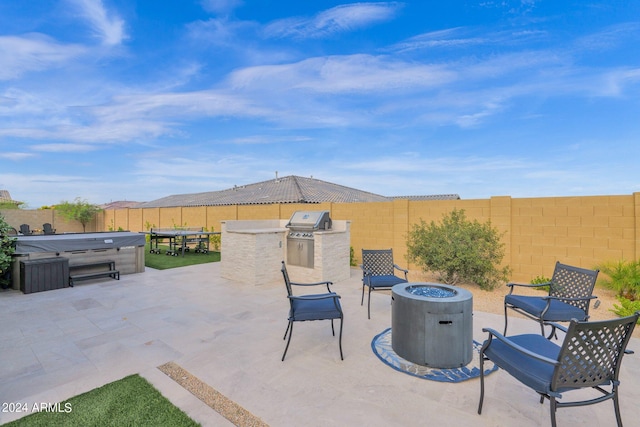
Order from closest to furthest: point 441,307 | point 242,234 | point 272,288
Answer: point 441,307, point 272,288, point 242,234

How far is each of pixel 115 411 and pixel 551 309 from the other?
4.61m

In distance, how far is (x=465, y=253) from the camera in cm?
619

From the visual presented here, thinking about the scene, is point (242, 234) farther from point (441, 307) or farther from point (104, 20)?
point (104, 20)

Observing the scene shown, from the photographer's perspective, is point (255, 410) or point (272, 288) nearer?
point (255, 410)

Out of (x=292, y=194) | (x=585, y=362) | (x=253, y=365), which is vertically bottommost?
(x=253, y=365)

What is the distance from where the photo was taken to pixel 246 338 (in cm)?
376

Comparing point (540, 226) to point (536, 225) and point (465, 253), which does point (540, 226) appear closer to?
point (536, 225)

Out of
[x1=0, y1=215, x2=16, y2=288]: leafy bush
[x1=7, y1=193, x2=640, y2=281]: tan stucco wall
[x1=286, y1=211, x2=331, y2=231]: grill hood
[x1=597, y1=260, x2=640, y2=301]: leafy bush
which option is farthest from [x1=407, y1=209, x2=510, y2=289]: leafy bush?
[x1=0, y1=215, x2=16, y2=288]: leafy bush

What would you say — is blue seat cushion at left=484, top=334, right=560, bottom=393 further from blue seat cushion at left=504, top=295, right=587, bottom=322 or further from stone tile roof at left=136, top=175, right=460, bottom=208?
stone tile roof at left=136, top=175, right=460, bottom=208

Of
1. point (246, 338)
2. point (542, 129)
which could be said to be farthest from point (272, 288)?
point (542, 129)

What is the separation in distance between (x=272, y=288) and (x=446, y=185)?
318 inches

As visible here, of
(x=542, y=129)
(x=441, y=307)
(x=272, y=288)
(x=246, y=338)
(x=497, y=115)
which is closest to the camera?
(x=441, y=307)

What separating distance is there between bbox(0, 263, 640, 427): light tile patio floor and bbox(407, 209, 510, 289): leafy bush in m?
1.73

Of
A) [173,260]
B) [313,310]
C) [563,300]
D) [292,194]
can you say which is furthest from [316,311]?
[292,194]
